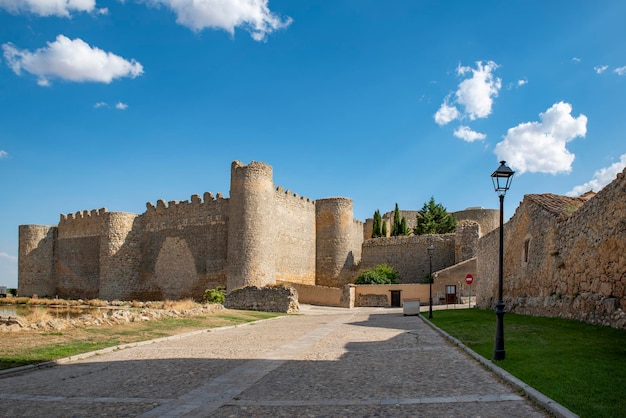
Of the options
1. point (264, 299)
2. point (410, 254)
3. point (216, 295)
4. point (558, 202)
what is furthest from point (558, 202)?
point (410, 254)

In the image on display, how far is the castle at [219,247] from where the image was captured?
112ft

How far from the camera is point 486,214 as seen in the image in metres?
62.6

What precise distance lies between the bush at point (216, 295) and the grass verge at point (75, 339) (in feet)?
41.2

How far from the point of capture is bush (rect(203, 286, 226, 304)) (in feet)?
105

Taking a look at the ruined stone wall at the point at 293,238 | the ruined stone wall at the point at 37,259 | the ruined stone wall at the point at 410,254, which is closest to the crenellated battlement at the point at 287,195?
the ruined stone wall at the point at 293,238

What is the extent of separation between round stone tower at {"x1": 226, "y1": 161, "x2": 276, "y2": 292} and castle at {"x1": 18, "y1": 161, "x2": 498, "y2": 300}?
0.21 ft

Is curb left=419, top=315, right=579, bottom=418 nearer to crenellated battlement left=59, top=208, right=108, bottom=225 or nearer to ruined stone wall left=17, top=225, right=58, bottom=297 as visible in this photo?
crenellated battlement left=59, top=208, right=108, bottom=225

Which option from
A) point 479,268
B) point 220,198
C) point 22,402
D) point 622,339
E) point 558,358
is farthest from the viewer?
point 220,198

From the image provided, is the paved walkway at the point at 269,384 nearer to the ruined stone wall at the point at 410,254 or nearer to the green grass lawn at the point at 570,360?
the green grass lawn at the point at 570,360

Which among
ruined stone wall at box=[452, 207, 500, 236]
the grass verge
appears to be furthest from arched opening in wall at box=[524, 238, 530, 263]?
ruined stone wall at box=[452, 207, 500, 236]

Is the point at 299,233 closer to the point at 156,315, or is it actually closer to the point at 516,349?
the point at 156,315

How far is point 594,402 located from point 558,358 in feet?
9.06

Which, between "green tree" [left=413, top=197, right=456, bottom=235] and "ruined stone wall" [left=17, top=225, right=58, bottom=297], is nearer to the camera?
"ruined stone wall" [left=17, top=225, right=58, bottom=297]

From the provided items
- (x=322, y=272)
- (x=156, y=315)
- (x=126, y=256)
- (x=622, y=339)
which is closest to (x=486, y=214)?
(x=322, y=272)
